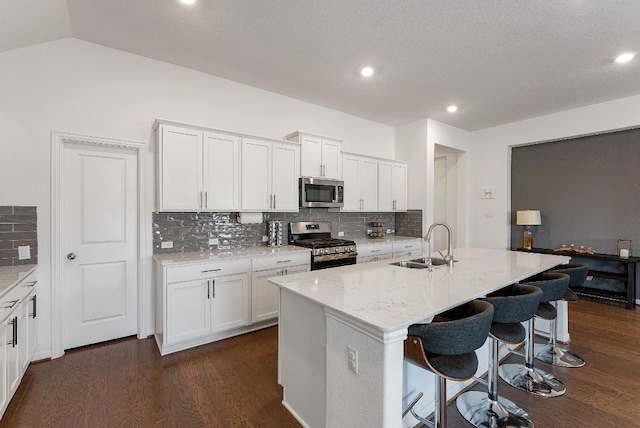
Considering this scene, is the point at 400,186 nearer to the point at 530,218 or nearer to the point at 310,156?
the point at 310,156

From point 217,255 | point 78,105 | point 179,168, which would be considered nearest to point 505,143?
point 217,255

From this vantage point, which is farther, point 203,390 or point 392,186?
point 392,186

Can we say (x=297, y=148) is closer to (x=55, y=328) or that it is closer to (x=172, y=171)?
(x=172, y=171)

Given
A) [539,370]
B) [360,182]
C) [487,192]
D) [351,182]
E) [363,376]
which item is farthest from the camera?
[487,192]

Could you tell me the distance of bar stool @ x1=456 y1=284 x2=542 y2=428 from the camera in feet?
6.01

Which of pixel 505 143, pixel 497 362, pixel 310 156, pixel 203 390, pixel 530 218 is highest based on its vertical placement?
pixel 505 143

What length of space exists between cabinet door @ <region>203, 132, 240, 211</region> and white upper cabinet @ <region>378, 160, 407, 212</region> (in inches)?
103

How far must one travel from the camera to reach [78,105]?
2.92 m

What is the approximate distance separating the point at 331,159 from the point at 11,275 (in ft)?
11.7

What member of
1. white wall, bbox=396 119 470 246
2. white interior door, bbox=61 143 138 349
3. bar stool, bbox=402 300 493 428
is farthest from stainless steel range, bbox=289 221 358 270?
bar stool, bbox=402 300 493 428

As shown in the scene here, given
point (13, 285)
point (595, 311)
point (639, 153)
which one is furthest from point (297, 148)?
point (639, 153)

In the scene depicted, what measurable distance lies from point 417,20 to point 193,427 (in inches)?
139

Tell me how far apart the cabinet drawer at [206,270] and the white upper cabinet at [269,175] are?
0.71 m

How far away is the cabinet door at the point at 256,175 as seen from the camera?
141 inches
